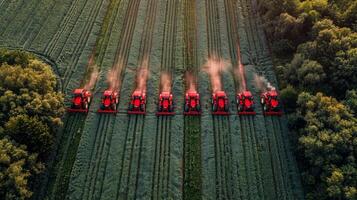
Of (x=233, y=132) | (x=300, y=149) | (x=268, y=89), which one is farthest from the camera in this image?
(x=268, y=89)

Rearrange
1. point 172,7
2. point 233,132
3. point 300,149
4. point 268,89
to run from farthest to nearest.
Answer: point 172,7 → point 268,89 → point 233,132 → point 300,149

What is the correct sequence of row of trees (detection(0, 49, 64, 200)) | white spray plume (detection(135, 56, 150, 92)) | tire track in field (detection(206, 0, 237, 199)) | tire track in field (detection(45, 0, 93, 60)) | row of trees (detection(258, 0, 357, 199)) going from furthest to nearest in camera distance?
tire track in field (detection(45, 0, 93, 60)), white spray plume (detection(135, 56, 150, 92)), tire track in field (detection(206, 0, 237, 199)), row of trees (detection(258, 0, 357, 199)), row of trees (detection(0, 49, 64, 200))

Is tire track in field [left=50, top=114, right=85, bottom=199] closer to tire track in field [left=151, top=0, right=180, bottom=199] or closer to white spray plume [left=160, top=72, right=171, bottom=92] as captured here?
tire track in field [left=151, top=0, right=180, bottom=199]

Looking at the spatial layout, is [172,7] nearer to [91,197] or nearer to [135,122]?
[135,122]

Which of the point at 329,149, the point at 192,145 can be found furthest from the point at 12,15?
the point at 329,149

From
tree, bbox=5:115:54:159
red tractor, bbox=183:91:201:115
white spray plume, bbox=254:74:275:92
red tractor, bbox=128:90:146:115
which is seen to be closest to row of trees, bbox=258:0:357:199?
white spray plume, bbox=254:74:275:92

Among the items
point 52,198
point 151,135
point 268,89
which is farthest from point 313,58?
point 52,198

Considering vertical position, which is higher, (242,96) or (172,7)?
(172,7)

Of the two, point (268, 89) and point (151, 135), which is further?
point (268, 89)
